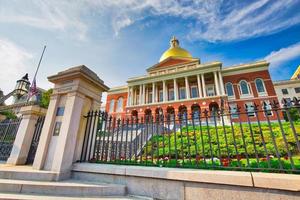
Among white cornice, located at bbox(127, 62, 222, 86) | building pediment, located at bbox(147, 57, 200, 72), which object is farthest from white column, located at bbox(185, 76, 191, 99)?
building pediment, located at bbox(147, 57, 200, 72)

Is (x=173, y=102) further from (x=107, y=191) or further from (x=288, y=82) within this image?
(x=288, y=82)

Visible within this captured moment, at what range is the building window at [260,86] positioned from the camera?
100 ft

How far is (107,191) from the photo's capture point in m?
3.03

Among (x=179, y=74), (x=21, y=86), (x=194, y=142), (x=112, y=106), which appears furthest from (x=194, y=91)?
(x=21, y=86)

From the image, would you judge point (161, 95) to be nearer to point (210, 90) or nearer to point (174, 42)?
point (210, 90)

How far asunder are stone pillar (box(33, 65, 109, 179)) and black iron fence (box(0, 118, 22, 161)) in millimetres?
3414

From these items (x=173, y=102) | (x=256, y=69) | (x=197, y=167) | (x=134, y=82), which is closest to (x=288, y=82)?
(x=256, y=69)

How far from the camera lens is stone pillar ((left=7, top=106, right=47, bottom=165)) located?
5254 millimetres

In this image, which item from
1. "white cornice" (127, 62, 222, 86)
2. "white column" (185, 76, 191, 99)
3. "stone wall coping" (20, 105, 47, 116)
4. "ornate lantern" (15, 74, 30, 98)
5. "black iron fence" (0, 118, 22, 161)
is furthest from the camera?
"white column" (185, 76, 191, 99)

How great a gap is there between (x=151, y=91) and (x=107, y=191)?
3646 centimetres

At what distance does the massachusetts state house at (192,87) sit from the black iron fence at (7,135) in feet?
71.7

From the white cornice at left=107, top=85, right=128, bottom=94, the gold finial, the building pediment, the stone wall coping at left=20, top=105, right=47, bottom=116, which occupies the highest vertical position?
the gold finial

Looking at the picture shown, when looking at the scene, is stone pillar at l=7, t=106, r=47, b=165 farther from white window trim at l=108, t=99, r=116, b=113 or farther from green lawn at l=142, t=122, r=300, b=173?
white window trim at l=108, t=99, r=116, b=113

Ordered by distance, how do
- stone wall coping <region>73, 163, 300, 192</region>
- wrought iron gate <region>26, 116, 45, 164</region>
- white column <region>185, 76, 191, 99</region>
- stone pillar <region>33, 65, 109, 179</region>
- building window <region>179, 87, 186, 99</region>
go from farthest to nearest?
building window <region>179, 87, 186, 99</region> → white column <region>185, 76, 191, 99</region> → wrought iron gate <region>26, 116, 45, 164</region> → stone pillar <region>33, 65, 109, 179</region> → stone wall coping <region>73, 163, 300, 192</region>
